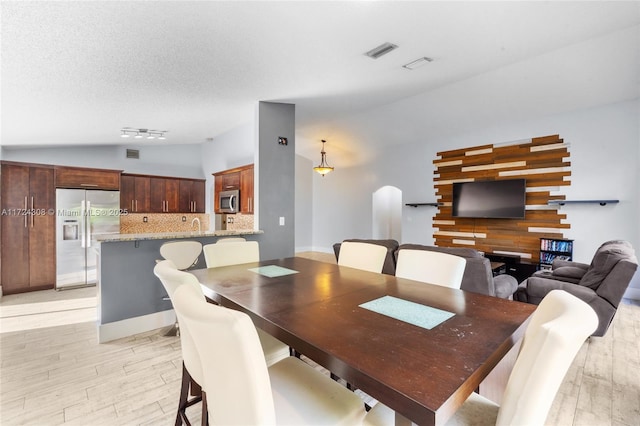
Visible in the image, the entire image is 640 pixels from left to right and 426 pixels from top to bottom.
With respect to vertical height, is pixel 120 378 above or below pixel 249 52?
below

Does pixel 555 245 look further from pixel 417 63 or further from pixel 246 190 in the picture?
pixel 246 190

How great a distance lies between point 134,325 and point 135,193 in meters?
3.50

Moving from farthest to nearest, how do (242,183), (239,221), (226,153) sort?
1. (226,153)
2. (239,221)
3. (242,183)

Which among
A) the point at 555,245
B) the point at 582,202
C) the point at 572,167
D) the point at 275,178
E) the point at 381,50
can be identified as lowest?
the point at 555,245

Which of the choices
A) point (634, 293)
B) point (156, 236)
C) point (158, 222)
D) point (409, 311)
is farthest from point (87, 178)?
point (634, 293)

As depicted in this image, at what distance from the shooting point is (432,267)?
207cm

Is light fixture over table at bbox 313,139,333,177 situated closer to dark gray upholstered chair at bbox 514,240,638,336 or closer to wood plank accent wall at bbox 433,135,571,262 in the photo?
wood plank accent wall at bbox 433,135,571,262

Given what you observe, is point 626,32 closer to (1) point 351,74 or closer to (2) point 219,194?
(1) point 351,74

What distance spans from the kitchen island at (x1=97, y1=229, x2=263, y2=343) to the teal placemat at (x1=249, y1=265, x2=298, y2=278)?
1418 mm

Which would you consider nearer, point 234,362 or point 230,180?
point 234,362

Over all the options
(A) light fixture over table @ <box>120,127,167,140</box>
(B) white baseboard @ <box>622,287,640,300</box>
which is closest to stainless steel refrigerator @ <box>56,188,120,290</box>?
(A) light fixture over table @ <box>120,127,167,140</box>

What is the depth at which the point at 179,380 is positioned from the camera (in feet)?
7.52

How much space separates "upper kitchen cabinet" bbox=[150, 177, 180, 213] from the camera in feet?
19.7

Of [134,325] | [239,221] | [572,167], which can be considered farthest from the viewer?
[239,221]
